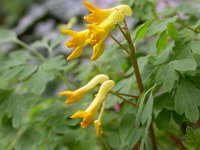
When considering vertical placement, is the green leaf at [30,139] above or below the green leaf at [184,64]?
below

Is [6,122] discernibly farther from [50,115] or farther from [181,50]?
[181,50]

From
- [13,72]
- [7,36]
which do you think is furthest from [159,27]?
[7,36]

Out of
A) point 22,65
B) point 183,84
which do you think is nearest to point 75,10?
point 22,65

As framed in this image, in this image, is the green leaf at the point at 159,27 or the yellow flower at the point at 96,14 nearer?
the yellow flower at the point at 96,14

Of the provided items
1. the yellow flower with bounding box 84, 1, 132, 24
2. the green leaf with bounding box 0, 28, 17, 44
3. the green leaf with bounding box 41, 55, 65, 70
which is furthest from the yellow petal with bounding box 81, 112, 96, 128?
the green leaf with bounding box 0, 28, 17, 44

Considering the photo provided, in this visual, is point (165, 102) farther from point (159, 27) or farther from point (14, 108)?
point (14, 108)

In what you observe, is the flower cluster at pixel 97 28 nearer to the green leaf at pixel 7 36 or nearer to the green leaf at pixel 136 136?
the green leaf at pixel 136 136

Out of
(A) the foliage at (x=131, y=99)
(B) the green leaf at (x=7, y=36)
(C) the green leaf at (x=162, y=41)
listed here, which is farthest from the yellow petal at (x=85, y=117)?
(B) the green leaf at (x=7, y=36)
